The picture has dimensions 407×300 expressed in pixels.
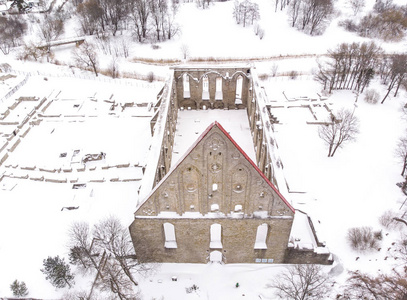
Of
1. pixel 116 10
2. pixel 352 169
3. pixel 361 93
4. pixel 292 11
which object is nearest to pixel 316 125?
pixel 352 169

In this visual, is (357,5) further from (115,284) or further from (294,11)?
(115,284)

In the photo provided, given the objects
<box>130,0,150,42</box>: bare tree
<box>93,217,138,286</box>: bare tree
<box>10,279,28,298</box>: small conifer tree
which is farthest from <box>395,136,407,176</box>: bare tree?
<box>130,0,150,42</box>: bare tree

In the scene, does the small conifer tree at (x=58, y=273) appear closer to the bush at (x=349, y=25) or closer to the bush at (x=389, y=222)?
the bush at (x=389, y=222)

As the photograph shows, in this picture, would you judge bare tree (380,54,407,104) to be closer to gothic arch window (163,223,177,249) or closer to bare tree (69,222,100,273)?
gothic arch window (163,223,177,249)

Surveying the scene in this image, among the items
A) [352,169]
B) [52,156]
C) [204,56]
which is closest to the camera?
[352,169]

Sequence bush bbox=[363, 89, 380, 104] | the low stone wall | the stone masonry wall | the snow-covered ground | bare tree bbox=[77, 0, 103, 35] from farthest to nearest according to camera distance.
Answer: bare tree bbox=[77, 0, 103, 35] < bush bbox=[363, 89, 380, 104] < the stone masonry wall < the snow-covered ground < the low stone wall

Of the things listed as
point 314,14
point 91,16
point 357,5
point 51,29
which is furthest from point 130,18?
point 357,5

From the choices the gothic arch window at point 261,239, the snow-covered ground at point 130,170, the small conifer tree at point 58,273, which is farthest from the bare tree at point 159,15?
the small conifer tree at point 58,273

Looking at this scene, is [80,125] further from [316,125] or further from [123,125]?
[316,125]
